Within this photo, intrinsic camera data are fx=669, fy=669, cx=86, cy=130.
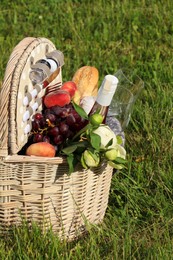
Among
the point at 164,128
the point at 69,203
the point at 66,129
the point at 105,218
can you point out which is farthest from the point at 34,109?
the point at 164,128

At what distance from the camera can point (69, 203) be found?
8.91ft

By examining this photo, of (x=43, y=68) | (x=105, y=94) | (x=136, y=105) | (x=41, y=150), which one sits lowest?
(x=136, y=105)

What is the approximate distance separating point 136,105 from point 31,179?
121 centimetres

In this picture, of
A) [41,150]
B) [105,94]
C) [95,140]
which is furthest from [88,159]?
[105,94]

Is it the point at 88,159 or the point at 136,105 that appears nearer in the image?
the point at 88,159

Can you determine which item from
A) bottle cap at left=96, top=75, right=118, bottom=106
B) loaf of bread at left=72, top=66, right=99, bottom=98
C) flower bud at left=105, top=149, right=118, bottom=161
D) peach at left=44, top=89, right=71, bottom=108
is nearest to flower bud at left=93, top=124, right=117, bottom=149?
flower bud at left=105, top=149, right=118, bottom=161

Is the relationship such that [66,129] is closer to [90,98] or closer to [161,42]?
[90,98]

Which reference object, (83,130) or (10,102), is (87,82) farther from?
(10,102)

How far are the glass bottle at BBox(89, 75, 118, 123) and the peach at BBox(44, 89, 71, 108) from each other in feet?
0.40

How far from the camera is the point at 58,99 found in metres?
2.82

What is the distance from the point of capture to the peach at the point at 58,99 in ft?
9.22

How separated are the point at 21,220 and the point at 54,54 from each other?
708 mm

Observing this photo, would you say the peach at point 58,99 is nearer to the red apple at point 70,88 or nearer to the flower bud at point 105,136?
the red apple at point 70,88

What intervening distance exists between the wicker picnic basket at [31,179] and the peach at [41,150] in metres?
0.04
